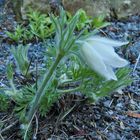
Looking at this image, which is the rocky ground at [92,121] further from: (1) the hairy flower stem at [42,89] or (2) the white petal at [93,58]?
(2) the white petal at [93,58]

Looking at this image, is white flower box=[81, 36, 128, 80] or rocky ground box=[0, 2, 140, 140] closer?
white flower box=[81, 36, 128, 80]

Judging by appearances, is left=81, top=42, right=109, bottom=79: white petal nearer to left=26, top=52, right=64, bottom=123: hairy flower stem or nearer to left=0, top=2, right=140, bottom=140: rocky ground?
left=26, top=52, right=64, bottom=123: hairy flower stem

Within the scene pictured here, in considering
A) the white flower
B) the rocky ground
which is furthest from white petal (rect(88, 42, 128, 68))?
the rocky ground

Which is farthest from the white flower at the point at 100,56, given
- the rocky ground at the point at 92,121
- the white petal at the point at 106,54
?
the rocky ground at the point at 92,121

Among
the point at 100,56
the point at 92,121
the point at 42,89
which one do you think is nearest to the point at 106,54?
the point at 100,56

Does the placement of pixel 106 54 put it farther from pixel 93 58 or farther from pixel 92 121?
pixel 92 121

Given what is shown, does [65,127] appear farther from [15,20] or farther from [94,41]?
[15,20]

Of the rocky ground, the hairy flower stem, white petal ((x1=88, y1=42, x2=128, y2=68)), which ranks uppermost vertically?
white petal ((x1=88, y1=42, x2=128, y2=68))

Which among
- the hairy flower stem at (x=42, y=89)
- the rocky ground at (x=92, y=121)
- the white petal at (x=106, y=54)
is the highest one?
the white petal at (x=106, y=54)
